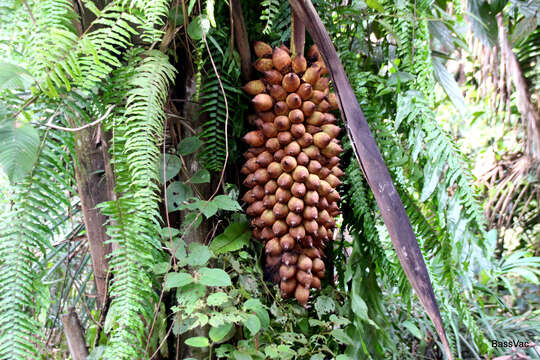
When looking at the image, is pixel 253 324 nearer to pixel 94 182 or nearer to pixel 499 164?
pixel 94 182

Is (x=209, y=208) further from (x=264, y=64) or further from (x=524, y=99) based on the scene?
(x=524, y=99)

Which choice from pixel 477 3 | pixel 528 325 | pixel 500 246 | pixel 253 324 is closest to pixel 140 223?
pixel 253 324

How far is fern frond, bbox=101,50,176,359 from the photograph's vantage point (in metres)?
0.55

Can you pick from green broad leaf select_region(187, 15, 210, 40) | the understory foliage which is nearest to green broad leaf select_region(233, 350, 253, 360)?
the understory foliage

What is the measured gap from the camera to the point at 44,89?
0.53 metres

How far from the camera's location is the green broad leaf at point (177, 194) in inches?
29.7

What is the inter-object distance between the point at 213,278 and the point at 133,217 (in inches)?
6.7

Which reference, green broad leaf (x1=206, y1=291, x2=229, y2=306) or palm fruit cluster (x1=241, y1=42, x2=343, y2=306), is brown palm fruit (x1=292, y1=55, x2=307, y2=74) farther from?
green broad leaf (x1=206, y1=291, x2=229, y2=306)

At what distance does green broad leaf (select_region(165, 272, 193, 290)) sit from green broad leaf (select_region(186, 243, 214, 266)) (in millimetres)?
29

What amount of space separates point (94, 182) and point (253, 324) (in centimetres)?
41

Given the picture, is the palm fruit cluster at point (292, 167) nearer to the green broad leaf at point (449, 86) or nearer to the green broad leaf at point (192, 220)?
the green broad leaf at point (192, 220)

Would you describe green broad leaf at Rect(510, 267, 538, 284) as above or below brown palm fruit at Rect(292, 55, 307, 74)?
below

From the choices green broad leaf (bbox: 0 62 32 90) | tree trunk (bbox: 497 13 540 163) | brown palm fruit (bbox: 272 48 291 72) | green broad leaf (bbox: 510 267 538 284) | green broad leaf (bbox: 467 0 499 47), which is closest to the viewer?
green broad leaf (bbox: 0 62 32 90)

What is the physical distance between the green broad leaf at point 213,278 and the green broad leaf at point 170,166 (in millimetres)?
184
